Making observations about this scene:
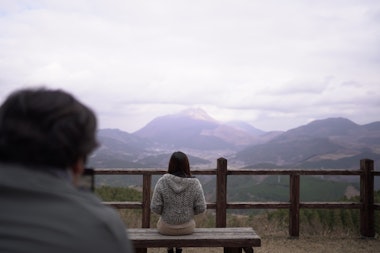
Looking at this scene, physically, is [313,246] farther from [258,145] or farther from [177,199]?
[258,145]

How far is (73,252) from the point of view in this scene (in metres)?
1.12

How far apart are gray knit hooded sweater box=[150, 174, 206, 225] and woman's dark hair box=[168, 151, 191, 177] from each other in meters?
0.07

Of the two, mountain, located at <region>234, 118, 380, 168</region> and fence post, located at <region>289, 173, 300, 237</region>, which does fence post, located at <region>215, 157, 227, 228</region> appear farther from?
mountain, located at <region>234, 118, 380, 168</region>

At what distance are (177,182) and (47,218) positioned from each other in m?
3.43

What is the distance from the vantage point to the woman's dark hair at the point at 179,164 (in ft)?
14.9

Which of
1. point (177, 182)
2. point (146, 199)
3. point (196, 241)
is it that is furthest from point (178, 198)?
point (146, 199)

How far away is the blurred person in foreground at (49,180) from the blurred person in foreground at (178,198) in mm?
3184

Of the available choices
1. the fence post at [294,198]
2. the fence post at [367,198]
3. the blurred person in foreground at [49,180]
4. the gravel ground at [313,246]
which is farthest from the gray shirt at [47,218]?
the fence post at [367,198]

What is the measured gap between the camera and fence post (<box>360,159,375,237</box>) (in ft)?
25.2

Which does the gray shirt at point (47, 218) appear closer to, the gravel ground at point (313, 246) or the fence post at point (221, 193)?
the gravel ground at point (313, 246)

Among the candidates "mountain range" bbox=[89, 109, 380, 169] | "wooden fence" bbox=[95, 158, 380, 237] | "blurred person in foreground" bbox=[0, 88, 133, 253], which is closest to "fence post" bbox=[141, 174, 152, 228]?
"wooden fence" bbox=[95, 158, 380, 237]

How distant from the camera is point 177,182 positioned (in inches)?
179

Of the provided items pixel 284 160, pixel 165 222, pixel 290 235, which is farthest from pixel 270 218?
pixel 284 160

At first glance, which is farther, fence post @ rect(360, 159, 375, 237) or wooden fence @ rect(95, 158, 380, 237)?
fence post @ rect(360, 159, 375, 237)
